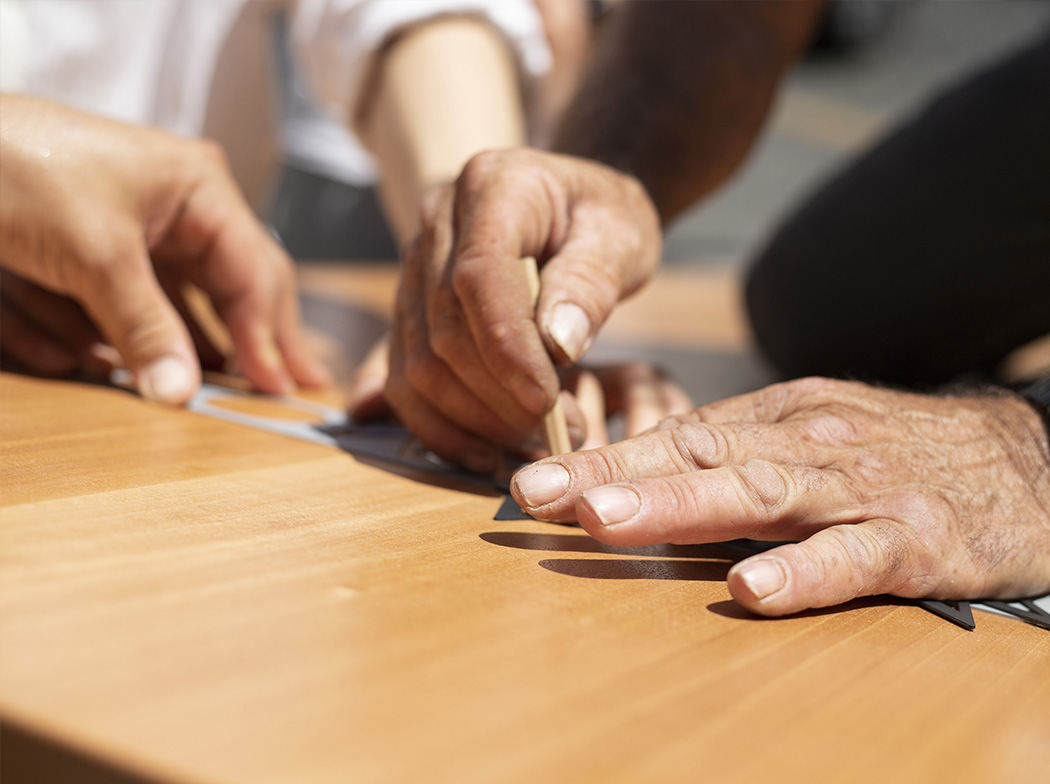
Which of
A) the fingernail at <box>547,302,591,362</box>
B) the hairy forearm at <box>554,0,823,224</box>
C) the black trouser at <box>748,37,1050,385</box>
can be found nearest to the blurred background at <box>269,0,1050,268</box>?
the black trouser at <box>748,37,1050,385</box>

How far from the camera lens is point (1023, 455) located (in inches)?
22.4

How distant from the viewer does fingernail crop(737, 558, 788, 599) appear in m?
0.39

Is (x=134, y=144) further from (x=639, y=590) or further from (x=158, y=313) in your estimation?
(x=639, y=590)

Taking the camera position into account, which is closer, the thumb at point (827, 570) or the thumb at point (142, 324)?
the thumb at point (827, 570)

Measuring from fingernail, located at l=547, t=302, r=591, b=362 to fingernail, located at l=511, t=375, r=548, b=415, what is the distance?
0.03 meters

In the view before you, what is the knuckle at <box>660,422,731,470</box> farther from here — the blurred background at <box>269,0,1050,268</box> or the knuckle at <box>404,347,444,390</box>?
the blurred background at <box>269,0,1050,268</box>

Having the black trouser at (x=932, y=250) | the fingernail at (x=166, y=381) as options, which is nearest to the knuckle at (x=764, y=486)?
the fingernail at (x=166, y=381)

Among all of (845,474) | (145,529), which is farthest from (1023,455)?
(145,529)

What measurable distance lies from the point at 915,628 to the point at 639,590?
0.48ft

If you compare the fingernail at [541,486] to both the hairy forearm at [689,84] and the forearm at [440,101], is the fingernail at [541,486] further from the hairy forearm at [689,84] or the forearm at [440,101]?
the hairy forearm at [689,84]

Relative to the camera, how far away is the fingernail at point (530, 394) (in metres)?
0.52

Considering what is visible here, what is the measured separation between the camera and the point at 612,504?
41 cm

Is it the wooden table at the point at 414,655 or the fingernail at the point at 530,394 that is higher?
the fingernail at the point at 530,394

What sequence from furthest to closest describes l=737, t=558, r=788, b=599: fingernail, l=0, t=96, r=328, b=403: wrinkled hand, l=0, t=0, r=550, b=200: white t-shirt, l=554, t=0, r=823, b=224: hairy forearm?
l=554, t=0, r=823, b=224: hairy forearm
l=0, t=0, r=550, b=200: white t-shirt
l=0, t=96, r=328, b=403: wrinkled hand
l=737, t=558, r=788, b=599: fingernail
